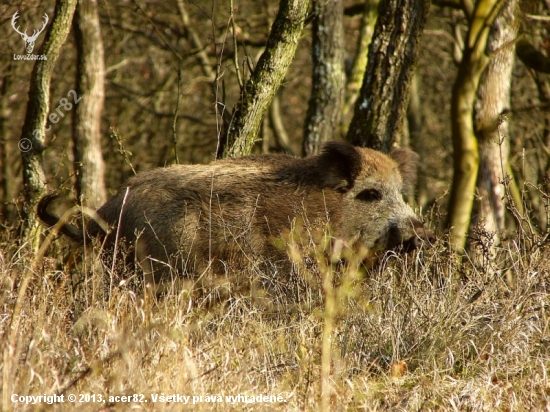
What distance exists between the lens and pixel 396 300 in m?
5.54

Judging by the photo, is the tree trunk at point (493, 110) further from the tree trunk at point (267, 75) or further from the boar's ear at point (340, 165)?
the tree trunk at point (267, 75)

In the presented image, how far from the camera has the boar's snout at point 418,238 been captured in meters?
6.76

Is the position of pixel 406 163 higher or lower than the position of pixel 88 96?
lower

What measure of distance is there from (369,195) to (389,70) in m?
1.51

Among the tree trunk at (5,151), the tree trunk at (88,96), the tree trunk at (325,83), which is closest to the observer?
the tree trunk at (88,96)

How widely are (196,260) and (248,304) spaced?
100cm

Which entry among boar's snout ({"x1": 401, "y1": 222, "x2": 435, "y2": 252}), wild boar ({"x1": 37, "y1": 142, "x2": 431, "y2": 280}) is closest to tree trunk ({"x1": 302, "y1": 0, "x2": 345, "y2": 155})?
wild boar ({"x1": 37, "y1": 142, "x2": 431, "y2": 280})

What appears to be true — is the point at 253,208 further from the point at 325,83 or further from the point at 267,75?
the point at 325,83

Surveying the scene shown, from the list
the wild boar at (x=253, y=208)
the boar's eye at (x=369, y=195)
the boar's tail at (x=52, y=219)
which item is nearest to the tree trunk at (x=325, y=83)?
the wild boar at (x=253, y=208)

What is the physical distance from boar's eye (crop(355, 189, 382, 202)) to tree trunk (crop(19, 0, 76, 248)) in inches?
134

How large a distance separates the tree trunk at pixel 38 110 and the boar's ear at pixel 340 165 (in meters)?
3.08

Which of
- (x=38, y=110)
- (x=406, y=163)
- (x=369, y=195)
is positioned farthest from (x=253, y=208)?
(x=38, y=110)

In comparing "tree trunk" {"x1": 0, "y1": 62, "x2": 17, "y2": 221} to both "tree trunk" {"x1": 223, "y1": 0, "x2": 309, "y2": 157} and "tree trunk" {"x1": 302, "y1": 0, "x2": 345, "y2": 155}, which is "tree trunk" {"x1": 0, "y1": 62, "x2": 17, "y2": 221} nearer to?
"tree trunk" {"x1": 302, "y1": 0, "x2": 345, "y2": 155}

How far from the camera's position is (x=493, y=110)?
8414 millimetres
